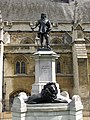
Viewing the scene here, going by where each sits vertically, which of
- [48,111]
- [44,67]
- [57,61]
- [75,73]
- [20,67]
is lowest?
[48,111]

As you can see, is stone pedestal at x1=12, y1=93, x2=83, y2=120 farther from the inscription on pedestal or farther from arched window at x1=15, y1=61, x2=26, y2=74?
arched window at x1=15, y1=61, x2=26, y2=74

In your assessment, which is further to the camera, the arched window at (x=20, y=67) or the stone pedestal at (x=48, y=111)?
the arched window at (x=20, y=67)

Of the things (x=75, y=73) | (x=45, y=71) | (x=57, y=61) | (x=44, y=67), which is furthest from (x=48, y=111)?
(x=57, y=61)

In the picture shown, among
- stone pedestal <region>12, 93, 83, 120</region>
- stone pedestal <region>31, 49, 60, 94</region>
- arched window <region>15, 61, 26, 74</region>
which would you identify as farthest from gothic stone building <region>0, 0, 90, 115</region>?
stone pedestal <region>12, 93, 83, 120</region>

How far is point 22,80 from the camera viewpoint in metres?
24.3

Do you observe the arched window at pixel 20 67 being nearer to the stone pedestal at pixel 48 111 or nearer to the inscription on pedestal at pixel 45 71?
the inscription on pedestal at pixel 45 71

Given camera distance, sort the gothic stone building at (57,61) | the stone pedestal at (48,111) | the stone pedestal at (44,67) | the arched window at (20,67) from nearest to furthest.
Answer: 1. the stone pedestal at (48,111)
2. the stone pedestal at (44,67)
3. the gothic stone building at (57,61)
4. the arched window at (20,67)

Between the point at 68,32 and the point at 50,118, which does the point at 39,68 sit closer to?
the point at 50,118

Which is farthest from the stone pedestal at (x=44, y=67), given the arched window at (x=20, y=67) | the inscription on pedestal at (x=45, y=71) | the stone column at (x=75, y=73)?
the arched window at (x=20, y=67)

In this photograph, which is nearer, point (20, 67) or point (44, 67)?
point (44, 67)

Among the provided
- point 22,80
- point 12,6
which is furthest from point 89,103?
point 12,6

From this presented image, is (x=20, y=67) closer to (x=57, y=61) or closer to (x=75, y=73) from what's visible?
(x=57, y=61)

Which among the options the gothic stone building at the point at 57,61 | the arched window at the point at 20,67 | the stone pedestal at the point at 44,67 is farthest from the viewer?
the arched window at the point at 20,67

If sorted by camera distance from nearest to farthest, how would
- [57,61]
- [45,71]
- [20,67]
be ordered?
[45,71], [20,67], [57,61]
